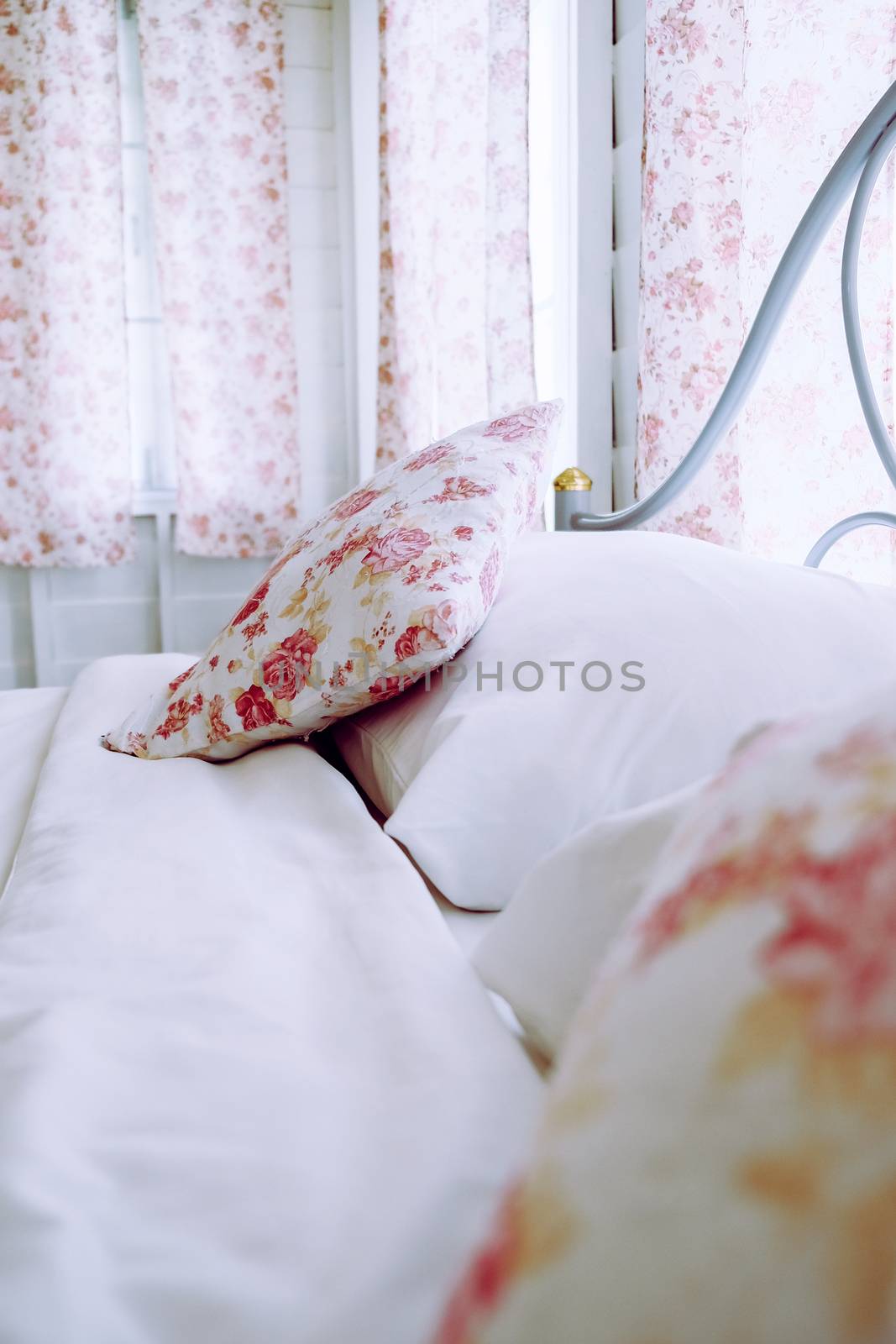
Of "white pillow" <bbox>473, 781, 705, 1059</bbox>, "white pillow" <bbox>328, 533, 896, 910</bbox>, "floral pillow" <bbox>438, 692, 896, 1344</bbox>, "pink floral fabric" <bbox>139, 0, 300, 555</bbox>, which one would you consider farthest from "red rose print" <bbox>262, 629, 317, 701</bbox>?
Result: "pink floral fabric" <bbox>139, 0, 300, 555</bbox>

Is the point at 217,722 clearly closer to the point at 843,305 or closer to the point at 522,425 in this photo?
the point at 522,425

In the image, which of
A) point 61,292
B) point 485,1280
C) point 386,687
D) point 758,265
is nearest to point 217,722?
point 386,687

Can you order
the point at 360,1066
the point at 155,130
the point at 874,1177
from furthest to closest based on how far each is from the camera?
the point at 155,130
the point at 360,1066
the point at 874,1177

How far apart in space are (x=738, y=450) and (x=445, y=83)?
1.55m

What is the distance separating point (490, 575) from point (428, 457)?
0.69ft

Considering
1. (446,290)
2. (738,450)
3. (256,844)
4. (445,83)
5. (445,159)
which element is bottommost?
(256,844)

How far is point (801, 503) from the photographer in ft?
5.46

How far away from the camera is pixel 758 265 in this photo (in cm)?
170

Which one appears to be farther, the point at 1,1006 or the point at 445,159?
the point at 445,159

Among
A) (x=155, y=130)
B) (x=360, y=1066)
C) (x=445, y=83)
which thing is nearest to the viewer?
(x=360, y=1066)

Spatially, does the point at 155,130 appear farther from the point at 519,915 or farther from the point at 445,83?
the point at 519,915

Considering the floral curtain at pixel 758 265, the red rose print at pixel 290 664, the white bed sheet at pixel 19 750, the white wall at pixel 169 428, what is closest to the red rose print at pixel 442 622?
the red rose print at pixel 290 664

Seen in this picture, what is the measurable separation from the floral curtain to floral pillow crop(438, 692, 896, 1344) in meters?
1.38

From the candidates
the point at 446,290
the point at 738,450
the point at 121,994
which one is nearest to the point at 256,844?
the point at 121,994
